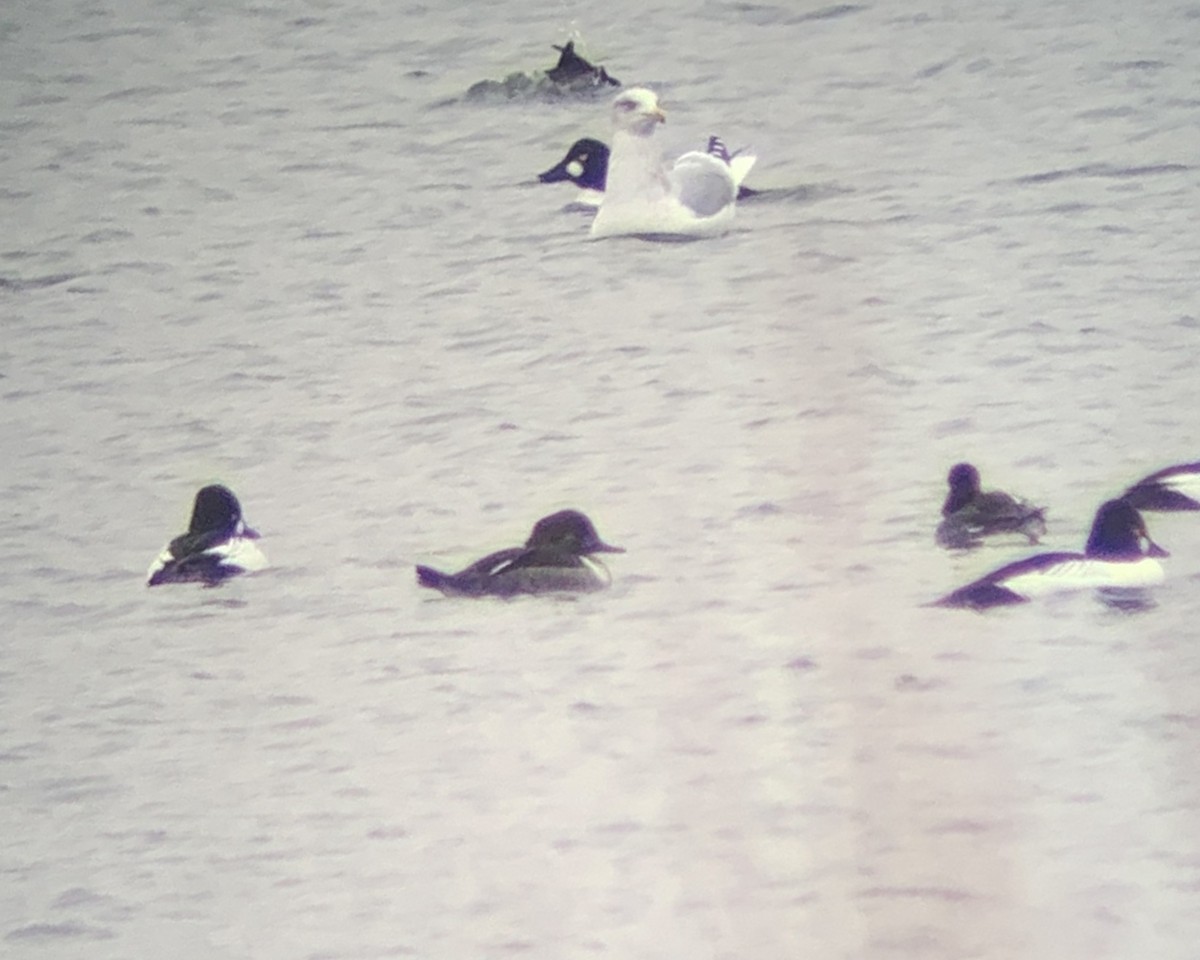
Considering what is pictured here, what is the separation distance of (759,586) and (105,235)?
83cm

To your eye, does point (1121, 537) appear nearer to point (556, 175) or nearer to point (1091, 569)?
point (1091, 569)

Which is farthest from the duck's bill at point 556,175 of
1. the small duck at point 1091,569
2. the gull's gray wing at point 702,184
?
the small duck at point 1091,569

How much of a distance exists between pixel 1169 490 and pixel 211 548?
967 mm

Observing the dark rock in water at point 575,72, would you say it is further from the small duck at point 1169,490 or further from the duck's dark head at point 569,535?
the small duck at point 1169,490

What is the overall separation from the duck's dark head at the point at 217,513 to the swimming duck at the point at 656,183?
496 millimetres

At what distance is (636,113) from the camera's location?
192cm

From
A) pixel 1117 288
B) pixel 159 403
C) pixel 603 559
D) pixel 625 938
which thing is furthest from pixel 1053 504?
pixel 159 403

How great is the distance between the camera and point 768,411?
6.15 feet

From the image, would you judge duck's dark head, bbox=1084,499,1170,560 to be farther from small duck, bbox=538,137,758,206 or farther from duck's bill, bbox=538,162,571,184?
duck's bill, bbox=538,162,571,184

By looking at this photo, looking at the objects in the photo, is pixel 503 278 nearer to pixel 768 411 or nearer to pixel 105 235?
pixel 768 411

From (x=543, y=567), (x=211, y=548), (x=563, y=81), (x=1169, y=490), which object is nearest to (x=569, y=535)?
(x=543, y=567)

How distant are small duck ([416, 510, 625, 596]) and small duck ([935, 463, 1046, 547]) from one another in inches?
13.1

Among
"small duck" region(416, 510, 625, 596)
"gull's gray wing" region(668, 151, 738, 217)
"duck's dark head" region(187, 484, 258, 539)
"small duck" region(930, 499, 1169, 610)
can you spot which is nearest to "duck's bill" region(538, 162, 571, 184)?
"gull's gray wing" region(668, 151, 738, 217)

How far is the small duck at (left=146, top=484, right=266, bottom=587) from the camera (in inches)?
73.0
